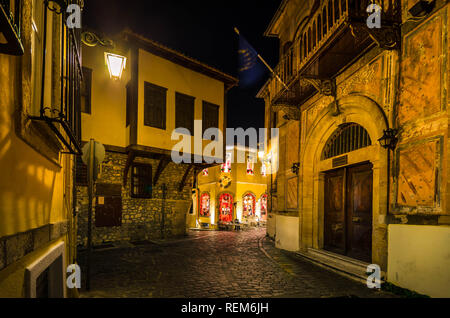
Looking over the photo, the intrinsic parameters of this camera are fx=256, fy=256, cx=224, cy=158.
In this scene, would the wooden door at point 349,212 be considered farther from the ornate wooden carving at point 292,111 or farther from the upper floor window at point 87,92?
the upper floor window at point 87,92

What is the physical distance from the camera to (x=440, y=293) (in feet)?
14.8

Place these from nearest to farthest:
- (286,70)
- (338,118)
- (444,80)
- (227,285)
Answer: (444,80) < (227,285) < (338,118) < (286,70)

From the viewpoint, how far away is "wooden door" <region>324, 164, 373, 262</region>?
23.9 feet

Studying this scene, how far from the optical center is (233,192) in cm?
2830

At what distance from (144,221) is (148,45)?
345 inches

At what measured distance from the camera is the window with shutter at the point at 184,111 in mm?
13555

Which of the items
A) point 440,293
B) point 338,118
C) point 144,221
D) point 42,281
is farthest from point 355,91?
point 144,221

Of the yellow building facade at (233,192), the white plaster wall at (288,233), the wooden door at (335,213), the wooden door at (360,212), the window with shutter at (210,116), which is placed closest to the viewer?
the wooden door at (360,212)

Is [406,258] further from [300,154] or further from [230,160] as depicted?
[230,160]

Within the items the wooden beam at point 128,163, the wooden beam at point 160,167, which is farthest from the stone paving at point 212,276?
the wooden beam at point 160,167

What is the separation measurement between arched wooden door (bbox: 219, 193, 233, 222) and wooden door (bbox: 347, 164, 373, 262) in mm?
20579

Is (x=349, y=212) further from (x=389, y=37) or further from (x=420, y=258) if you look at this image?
(x=389, y=37)

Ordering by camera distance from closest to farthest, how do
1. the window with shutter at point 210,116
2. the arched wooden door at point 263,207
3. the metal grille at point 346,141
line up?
the metal grille at point 346,141 → the window with shutter at point 210,116 → the arched wooden door at point 263,207

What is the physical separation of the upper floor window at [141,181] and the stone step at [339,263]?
26.7ft
